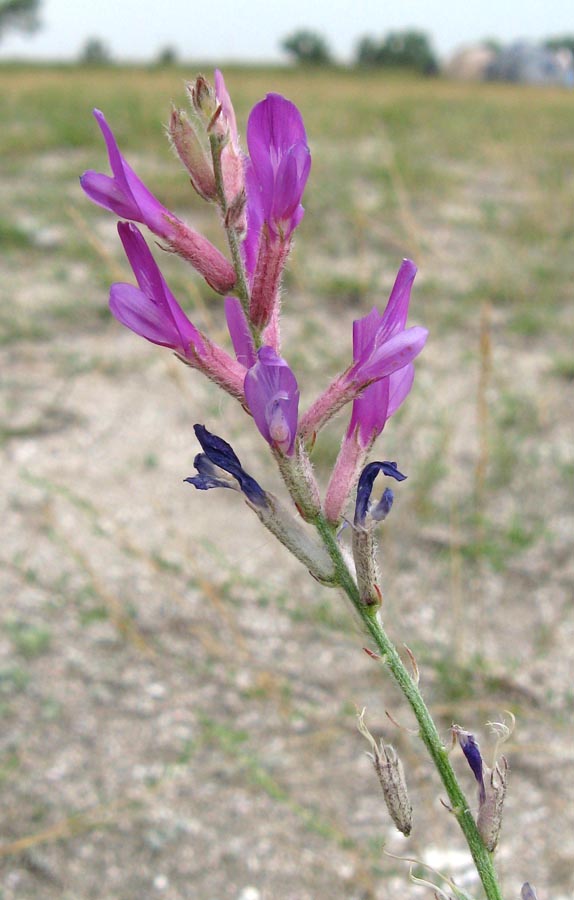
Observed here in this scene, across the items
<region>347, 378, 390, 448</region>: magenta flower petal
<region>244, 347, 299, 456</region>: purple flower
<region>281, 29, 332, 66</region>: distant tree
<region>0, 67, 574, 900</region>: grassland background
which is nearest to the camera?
<region>244, 347, 299, 456</region>: purple flower

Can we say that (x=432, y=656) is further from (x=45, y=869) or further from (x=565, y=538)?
(x=45, y=869)

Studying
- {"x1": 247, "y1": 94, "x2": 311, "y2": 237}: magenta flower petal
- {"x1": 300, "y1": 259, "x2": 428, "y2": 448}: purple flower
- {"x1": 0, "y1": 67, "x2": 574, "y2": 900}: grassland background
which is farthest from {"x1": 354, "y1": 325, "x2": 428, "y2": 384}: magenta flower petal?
{"x1": 0, "y1": 67, "x2": 574, "y2": 900}: grassland background

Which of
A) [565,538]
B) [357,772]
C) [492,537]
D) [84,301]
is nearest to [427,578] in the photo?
[492,537]

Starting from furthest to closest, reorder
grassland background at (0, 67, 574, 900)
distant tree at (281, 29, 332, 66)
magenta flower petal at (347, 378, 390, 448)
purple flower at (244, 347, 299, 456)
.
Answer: distant tree at (281, 29, 332, 66) → grassland background at (0, 67, 574, 900) → magenta flower petal at (347, 378, 390, 448) → purple flower at (244, 347, 299, 456)

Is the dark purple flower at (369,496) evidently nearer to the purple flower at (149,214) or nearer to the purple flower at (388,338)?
the purple flower at (388,338)

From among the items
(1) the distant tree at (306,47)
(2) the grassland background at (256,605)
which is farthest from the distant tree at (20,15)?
(2) the grassland background at (256,605)

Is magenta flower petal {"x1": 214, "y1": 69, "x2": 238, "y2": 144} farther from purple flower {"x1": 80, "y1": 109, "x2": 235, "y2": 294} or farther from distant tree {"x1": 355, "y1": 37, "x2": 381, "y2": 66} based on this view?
distant tree {"x1": 355, "y1": 37, "x2": 381, "y2": 66}
